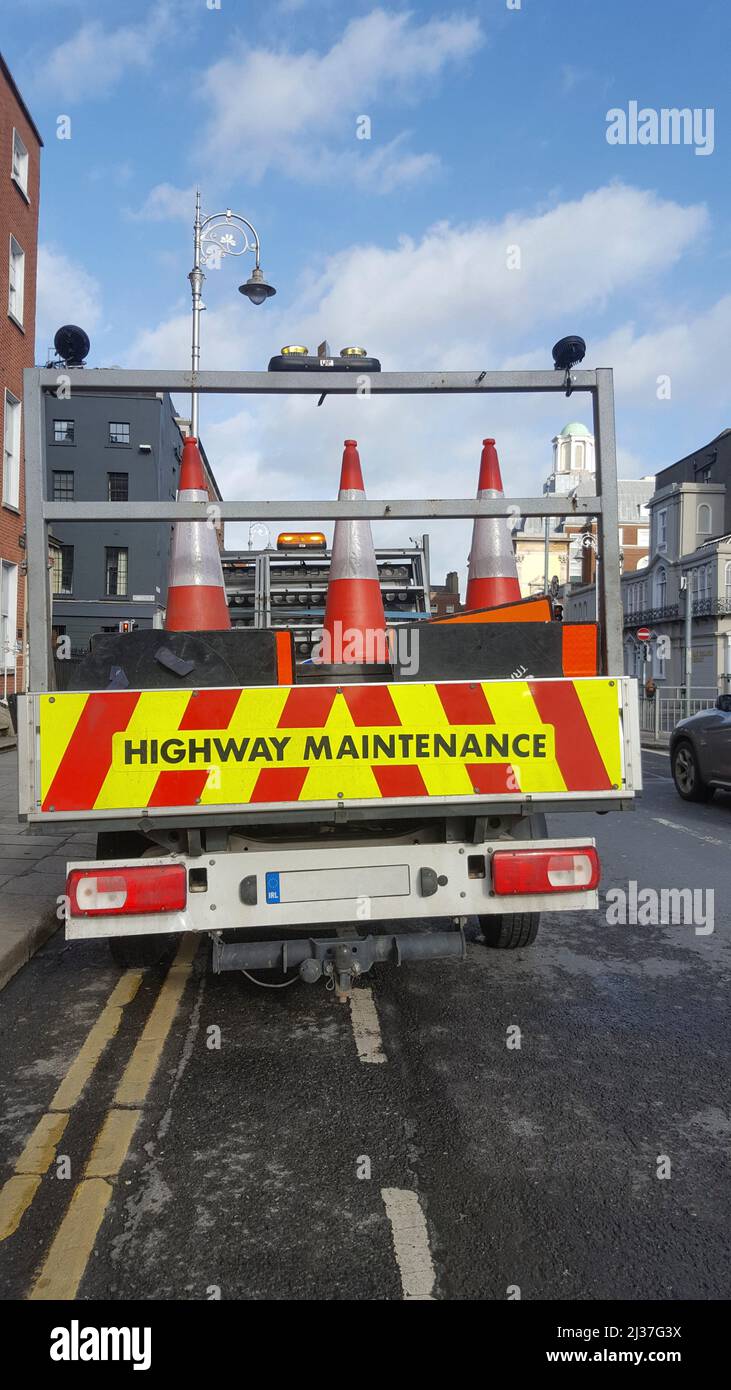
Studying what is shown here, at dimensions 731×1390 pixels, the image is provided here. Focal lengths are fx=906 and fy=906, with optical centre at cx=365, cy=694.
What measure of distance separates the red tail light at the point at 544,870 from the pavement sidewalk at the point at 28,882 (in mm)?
1767

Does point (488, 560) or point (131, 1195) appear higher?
point (488, 560)

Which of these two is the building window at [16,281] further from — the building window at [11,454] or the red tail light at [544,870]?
the red tail light at [544,870]

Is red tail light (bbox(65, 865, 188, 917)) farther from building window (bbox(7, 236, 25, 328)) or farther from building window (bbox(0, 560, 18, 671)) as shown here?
building window (bbox(7, 236, 25, 328))

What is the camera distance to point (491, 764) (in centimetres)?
359

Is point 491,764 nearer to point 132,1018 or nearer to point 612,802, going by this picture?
point 612,802

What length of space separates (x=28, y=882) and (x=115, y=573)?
107 ft

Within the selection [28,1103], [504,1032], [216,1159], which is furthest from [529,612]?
[28,1103]

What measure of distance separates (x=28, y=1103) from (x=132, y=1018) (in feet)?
2.90

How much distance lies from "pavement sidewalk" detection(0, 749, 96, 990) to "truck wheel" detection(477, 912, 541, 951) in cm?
232

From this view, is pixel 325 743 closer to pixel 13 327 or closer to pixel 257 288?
pixel 257 288

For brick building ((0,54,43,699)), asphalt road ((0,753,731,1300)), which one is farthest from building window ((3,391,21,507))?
asphalt road ((0,753,731,1300))

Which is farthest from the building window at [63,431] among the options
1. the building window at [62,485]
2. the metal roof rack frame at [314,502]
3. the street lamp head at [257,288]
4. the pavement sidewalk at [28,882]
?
the metal roof rack frame at [314,502]

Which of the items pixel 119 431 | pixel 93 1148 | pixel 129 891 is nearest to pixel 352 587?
pixel 129 891

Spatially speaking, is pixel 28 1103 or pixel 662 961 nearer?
pixel 28 1103
